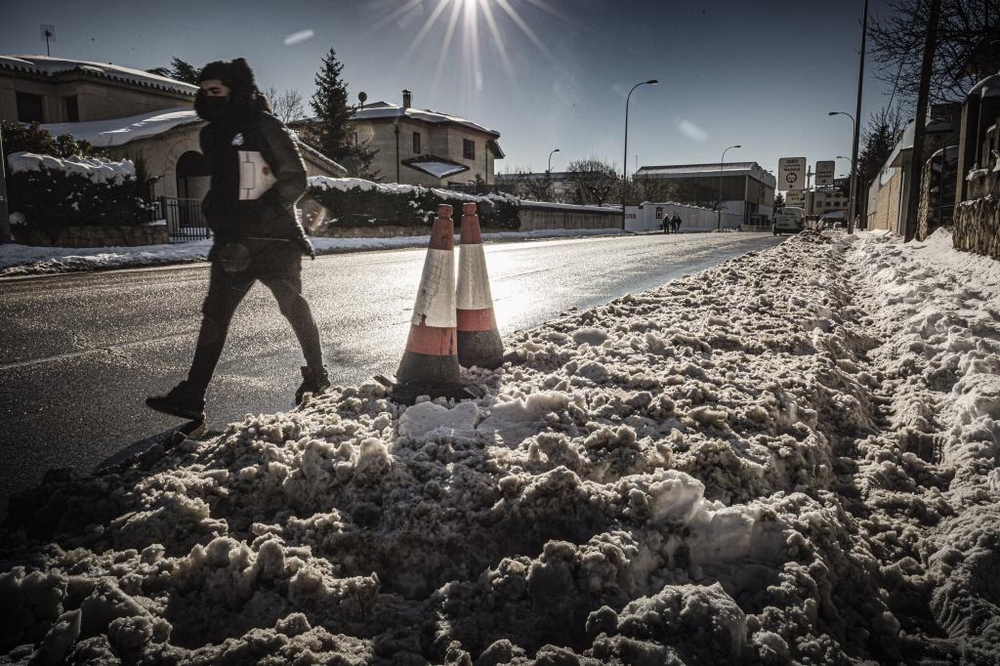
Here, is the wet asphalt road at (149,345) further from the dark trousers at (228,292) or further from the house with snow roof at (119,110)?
the house with snow roof at (119,110)

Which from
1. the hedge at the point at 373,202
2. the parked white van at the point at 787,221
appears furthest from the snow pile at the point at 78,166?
the parked white van at the point at 787,221

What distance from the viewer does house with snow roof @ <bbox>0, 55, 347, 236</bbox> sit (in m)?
25.5

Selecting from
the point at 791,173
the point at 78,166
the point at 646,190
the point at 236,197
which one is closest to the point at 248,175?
the point at 236,197

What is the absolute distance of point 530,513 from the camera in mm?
2150

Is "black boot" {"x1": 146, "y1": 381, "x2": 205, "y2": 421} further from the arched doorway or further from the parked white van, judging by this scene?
the parked white van

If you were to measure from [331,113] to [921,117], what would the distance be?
3514 cm

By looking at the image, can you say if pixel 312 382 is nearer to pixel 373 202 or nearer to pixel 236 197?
pixel 236 197

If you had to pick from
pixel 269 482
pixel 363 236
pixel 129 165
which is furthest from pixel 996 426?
pixel 363 236

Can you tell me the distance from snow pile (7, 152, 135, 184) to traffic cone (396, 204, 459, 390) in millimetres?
14230

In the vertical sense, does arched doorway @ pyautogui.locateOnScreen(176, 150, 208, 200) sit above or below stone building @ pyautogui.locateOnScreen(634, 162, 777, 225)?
below

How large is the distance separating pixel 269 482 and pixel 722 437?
1.96 metres

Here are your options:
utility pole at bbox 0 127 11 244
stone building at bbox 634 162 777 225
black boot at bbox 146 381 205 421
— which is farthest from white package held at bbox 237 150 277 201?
stone building at bbox 634 162 777 225

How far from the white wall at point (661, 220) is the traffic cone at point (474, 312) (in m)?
56.4

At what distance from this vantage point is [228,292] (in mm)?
3391
